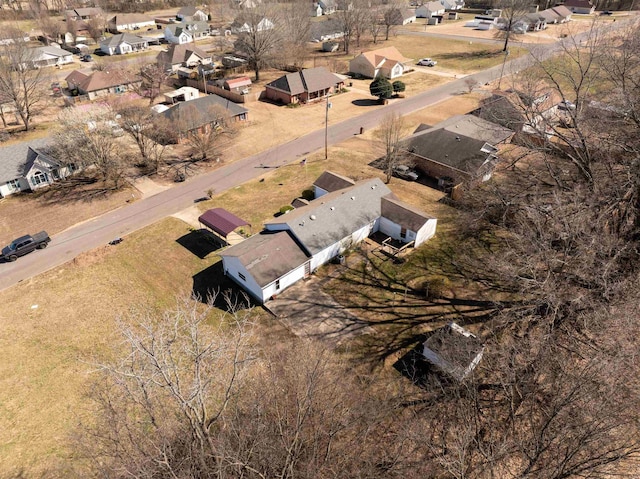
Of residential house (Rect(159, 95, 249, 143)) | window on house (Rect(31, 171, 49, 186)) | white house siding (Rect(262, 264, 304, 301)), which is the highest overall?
residential house (Rect(159, 95, 249, 143))

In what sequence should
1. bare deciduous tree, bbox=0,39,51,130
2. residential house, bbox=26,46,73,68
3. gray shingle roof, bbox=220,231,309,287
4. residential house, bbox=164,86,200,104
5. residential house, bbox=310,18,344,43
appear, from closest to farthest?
gray shingle roof, bbox=220,231,309,287 < bare deciduous tree, bbox=0,39,51,130 < residential house, bbox=164,86,200,104 < residential house, bbox=26,46,73,68 < residential house, bbox=310,18,344,43

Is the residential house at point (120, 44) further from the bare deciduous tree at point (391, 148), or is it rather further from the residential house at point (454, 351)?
the residential house at point (454, 351)

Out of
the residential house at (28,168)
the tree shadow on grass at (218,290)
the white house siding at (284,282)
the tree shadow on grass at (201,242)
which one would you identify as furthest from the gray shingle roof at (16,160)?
the white house siding at (284,282)

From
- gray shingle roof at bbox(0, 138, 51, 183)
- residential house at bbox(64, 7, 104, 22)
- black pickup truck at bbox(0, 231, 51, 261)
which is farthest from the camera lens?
residential house at bbox(64, 7, 104, 22)

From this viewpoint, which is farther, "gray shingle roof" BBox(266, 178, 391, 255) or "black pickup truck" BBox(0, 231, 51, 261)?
"black pickup truck" BBox(0, 231, 51, 261)

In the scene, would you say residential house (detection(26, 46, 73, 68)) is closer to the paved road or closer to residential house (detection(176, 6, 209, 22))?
residential house (detection(176, 6, 209, 22))

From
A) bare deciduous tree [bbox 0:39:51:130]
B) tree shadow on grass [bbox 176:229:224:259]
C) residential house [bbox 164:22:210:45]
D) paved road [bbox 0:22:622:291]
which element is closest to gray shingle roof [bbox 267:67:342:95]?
paved road [bbox 0:22:622:291]

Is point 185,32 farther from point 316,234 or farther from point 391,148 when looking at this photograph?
point 316,234
